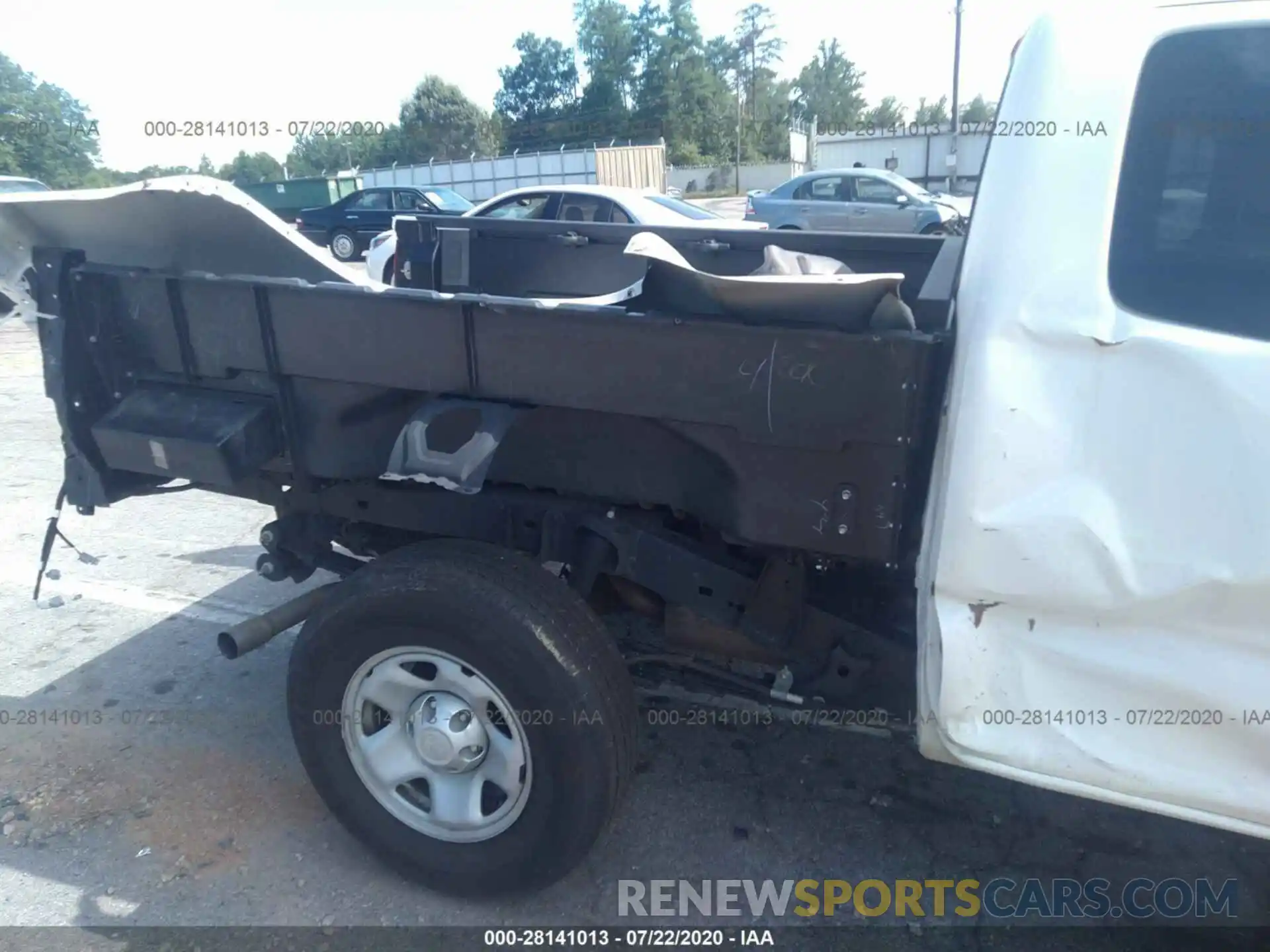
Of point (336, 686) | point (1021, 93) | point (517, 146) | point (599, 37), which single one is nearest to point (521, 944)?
point (336, 686)

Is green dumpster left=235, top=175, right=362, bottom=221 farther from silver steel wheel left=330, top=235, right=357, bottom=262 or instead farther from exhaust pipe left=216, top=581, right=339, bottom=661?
exhaust pipe left=216, top=581, right=339, bottom=661

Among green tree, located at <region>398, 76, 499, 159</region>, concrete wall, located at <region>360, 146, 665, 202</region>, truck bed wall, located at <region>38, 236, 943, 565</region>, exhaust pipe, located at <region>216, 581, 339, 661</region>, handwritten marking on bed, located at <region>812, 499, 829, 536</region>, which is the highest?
green tree, located at <region>398, 76, 499, 159</region>

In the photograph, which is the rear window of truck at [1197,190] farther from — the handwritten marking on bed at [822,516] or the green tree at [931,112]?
the green tree at [931,112]

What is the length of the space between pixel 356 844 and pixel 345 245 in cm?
2266

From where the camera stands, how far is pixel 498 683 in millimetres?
2316

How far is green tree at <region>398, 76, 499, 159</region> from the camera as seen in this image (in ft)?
168

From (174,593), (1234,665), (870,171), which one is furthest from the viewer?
(870,171)

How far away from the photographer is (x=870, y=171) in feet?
56.2

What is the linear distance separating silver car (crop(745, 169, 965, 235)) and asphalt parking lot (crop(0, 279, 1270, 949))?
1476 cm

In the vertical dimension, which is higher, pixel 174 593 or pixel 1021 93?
pixel 1021 93

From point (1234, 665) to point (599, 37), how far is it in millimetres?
75103

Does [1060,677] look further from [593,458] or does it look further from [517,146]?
[517,146]

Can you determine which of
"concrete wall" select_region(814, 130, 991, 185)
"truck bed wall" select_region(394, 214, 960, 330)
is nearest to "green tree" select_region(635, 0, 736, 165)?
"concrete wall" select_region(814, 130, 991, 185)

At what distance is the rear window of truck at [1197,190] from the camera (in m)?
1.74
